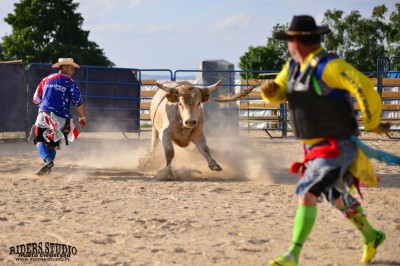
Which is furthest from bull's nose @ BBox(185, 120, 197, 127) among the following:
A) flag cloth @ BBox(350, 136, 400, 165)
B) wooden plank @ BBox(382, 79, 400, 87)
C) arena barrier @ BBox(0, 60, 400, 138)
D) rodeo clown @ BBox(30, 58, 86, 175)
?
wooden plank @ BBox(382, 79, 400, 87)

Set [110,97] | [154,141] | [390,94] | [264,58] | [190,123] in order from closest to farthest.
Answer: [190,123] < [154,141] < [110,97] < [390,94] < [264,58]

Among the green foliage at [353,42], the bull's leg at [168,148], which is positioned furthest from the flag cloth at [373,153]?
the green foliage at [353,42]

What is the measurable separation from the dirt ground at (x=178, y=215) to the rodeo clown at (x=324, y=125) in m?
0.44

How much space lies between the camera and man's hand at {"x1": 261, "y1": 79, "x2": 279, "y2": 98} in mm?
4656

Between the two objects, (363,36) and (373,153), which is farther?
(363,36)

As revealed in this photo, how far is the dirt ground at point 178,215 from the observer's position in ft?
16.2

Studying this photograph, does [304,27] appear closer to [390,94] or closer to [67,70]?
[67,70]

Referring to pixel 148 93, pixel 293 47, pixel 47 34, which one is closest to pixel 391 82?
pixel 148 93

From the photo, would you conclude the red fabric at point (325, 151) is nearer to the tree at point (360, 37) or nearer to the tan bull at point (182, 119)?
the tan bull at point (182, 119)

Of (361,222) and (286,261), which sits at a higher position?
(361,222)

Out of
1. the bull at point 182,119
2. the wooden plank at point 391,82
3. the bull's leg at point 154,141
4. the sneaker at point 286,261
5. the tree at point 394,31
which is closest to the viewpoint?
the sneaker at point 286,261

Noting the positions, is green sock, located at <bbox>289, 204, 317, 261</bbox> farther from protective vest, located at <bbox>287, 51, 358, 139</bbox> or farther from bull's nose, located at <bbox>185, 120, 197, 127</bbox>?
bull's nose, located at <bbox>185, 120, 197, 127</bbox>

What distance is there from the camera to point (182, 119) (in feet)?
30.7

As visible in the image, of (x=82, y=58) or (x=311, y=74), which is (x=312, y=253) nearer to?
(x=311, y=74)
